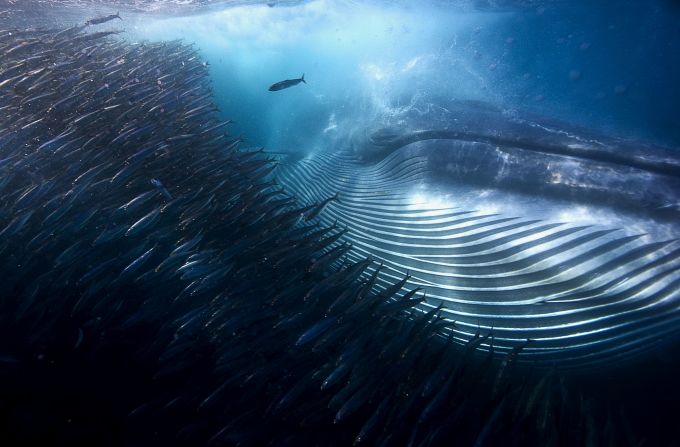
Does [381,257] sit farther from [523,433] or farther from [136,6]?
[136,6]

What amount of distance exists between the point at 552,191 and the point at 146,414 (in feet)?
17.8

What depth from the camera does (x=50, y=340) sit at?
3.62 meters

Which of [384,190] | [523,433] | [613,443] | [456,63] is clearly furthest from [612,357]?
Result: [456,63]

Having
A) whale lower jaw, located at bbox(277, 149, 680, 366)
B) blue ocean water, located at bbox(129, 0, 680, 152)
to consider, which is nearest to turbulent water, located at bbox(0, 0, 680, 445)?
whale lower jaw, located at bbox(277, 149, 680, 366)

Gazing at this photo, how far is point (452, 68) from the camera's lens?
19875mm

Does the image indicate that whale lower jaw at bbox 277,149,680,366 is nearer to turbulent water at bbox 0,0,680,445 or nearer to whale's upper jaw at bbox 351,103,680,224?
turbulent water at bbox 0,0,680,445

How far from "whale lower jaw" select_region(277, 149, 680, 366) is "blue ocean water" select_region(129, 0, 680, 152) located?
13.3 ft

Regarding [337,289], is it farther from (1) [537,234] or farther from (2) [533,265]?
(1) [537,234]

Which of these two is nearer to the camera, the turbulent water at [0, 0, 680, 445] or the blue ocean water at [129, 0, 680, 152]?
the turbulent water at [0, 0, 680, 445]

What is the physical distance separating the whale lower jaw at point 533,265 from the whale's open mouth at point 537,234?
0.04 ft

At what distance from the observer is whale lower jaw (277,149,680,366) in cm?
353

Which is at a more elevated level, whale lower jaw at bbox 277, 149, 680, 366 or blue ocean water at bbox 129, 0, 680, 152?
blue ocean water at bbox 129, 0, 680, 152

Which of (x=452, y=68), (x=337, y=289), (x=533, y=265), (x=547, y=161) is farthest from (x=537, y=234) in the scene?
(x=452, y=68)

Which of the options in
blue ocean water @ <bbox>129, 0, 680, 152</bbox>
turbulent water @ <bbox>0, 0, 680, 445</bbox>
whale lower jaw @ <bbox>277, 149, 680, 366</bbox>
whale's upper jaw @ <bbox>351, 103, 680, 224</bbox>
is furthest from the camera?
blue ocean water @ <bbox>129, 0, 680, 152</bbox>
